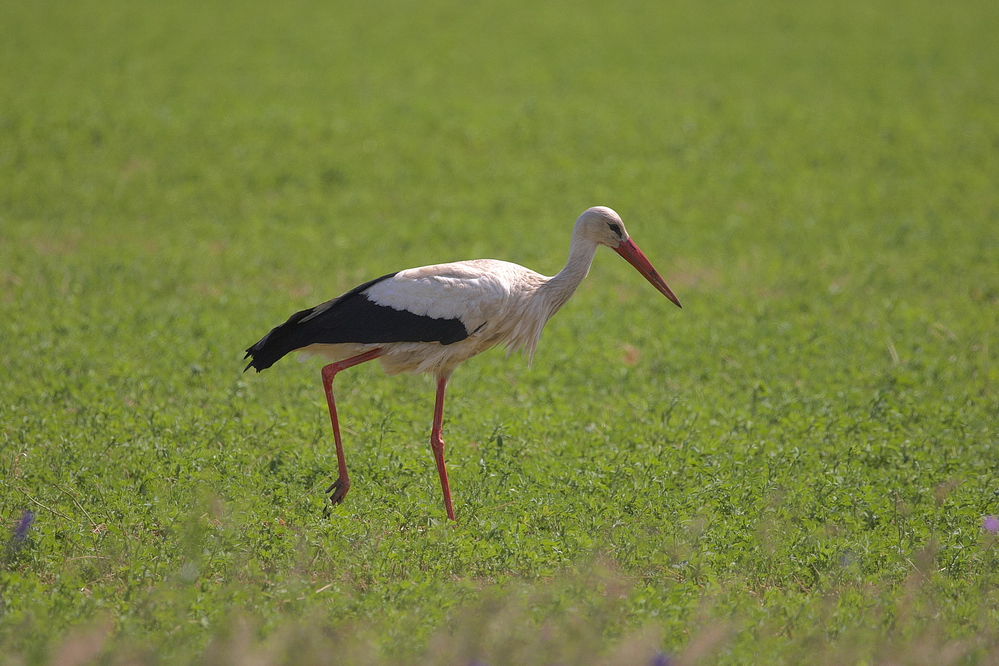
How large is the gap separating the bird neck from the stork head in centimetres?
6

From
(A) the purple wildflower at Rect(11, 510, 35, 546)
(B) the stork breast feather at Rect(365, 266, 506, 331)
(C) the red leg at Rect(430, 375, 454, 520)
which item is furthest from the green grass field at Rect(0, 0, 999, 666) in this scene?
(B) the stork breast feather at Rect(365, 266, 506, 331)

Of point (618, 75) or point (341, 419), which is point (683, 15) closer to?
point (618, 75)

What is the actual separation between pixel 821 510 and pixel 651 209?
7208 mm

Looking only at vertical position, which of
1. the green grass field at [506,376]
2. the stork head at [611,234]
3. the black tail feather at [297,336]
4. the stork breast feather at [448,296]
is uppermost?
the stork head at [611,234]

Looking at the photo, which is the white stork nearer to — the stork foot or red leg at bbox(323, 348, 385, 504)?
red leg at bbox(323, 348, 385, 504)

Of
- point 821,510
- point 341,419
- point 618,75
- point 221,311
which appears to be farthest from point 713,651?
point 618,75

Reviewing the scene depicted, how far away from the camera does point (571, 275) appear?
529cm

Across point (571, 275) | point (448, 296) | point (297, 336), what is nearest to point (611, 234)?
point (571, 275)

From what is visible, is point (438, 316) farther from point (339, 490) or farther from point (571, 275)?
point (339, 490)

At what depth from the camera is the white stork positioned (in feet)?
16.5

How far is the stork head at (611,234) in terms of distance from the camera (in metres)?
5.25

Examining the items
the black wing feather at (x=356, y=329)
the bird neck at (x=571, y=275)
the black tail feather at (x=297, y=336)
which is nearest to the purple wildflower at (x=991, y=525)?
the bird neck at (x=571, y=275)

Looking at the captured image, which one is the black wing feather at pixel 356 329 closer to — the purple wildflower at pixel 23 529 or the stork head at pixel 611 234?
the stork head at pixel 611 234

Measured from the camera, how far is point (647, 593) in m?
3.83
